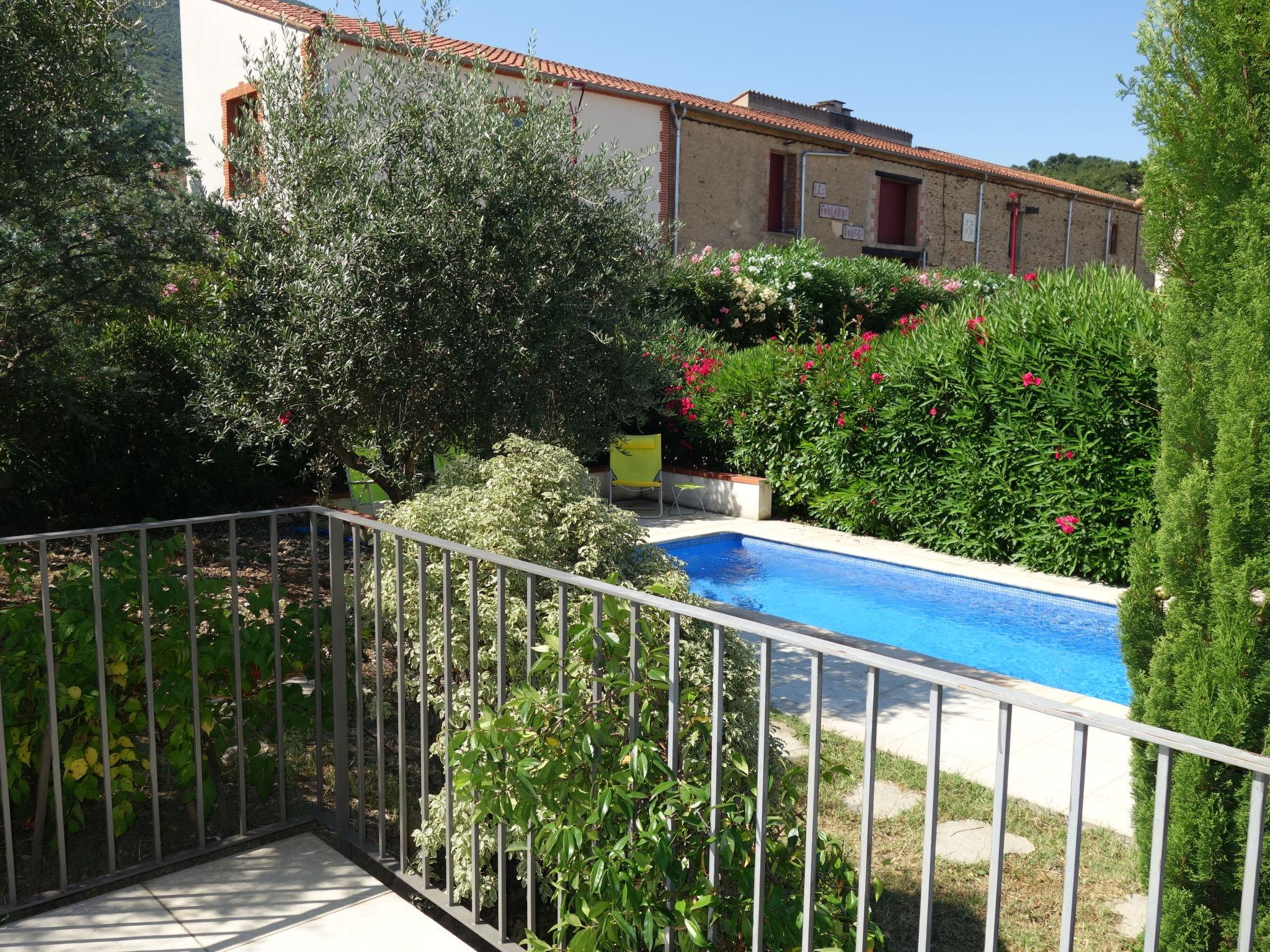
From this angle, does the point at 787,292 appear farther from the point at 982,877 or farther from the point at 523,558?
the point at 982,877

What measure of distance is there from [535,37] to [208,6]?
1418cm

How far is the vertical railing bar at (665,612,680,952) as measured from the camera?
6.81 feet

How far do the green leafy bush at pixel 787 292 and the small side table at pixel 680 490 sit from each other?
3948 millimetres

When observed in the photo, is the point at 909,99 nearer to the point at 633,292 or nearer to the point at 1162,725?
the point at 633,292

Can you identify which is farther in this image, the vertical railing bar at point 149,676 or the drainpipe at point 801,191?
the drainpipe at point 801,191

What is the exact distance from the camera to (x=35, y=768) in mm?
3383

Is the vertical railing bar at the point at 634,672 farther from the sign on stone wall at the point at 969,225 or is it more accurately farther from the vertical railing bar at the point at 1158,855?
the sign on stone wall at the point at 969,225

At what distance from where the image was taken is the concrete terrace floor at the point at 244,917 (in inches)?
109

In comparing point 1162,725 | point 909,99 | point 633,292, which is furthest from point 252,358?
point 909,99

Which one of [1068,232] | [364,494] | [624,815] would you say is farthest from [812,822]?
[1068,232]

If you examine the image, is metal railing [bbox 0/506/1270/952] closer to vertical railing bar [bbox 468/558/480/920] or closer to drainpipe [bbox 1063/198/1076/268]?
vertical railing bar [bbox 468/558/480/920]

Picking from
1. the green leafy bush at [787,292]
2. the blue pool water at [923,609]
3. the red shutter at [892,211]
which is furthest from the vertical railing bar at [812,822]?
the red shutter at [892,211]

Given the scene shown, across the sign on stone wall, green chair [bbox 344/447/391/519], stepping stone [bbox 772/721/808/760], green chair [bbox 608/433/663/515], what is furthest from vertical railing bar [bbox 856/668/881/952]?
the sign on stone wall

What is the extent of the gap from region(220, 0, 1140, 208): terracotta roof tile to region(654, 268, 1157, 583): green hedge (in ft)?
15.5
